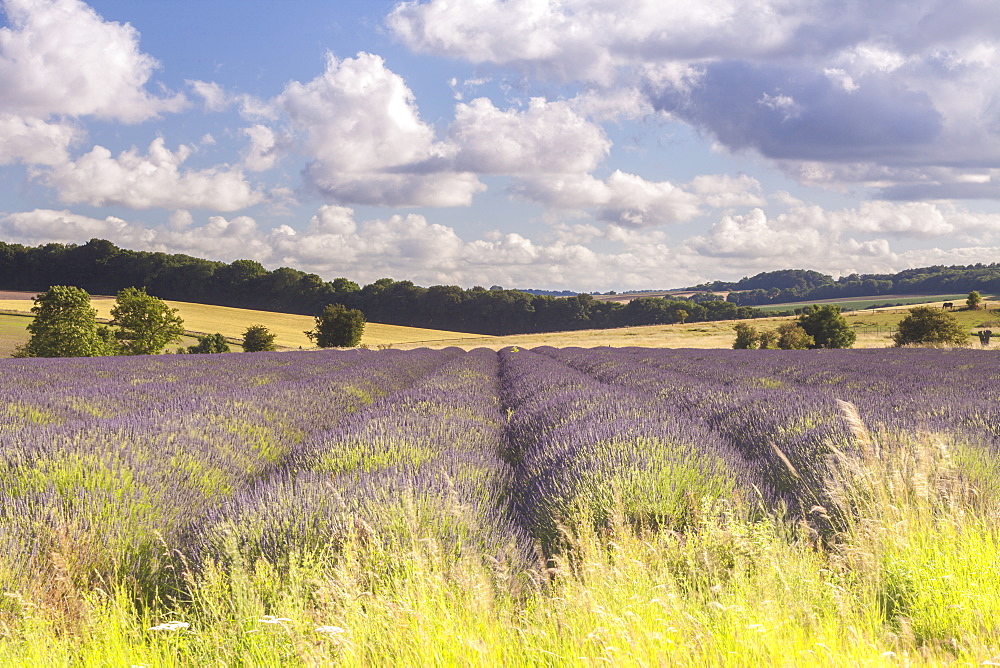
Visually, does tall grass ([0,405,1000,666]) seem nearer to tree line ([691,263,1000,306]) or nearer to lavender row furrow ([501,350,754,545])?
lavender row furrow ([501,350,754,545])

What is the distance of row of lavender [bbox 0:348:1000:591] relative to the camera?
290 centimetres

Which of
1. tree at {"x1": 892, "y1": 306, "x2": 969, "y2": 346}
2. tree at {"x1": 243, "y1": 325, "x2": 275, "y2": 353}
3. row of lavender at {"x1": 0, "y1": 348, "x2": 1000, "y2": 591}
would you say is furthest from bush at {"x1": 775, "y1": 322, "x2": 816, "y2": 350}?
tree at {"x1": 243, "y1": 325, "x2": 275, "y2": 353}

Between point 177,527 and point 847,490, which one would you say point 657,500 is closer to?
point 847,490

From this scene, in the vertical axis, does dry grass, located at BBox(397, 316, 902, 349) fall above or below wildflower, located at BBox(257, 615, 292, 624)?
below

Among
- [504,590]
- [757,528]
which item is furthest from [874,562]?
[504,590]

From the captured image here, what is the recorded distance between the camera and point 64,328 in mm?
32062

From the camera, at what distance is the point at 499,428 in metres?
6.70

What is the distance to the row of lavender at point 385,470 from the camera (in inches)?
114

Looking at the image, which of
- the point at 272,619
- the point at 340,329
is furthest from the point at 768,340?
the point at 272,619

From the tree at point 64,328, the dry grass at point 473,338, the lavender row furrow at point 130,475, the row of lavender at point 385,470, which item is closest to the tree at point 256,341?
the dry grass at point 473,338

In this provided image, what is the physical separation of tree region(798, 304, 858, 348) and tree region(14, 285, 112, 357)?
44.1 meters

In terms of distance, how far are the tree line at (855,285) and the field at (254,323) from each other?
3665 inches

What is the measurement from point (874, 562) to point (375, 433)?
354 cm

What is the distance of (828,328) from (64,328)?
4721cm
